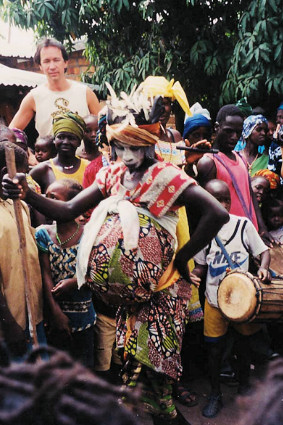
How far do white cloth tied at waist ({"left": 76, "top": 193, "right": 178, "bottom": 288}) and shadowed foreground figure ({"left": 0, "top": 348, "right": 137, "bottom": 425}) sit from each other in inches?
46.1

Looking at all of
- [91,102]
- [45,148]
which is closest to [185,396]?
[45,148]

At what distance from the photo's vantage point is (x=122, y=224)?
6.85 ft

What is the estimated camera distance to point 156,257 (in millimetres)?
2148

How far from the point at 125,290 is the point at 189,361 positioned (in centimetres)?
200

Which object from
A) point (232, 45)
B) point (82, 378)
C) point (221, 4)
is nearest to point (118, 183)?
point (82, 378)

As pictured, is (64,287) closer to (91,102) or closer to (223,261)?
(223,261)

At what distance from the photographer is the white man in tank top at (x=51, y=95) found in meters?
4.12

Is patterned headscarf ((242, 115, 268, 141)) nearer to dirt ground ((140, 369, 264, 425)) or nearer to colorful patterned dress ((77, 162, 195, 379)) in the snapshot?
dirt ground ((140, 369, 264, 425))

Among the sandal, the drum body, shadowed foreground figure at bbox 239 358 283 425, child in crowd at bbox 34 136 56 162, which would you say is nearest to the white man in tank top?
child in crowd at bbox 34 136 56 162

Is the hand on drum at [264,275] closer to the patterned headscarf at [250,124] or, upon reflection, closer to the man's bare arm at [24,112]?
the patterned headscarf at [250,124]

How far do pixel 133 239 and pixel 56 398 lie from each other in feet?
4.08

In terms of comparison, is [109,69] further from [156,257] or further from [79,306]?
[156,257]

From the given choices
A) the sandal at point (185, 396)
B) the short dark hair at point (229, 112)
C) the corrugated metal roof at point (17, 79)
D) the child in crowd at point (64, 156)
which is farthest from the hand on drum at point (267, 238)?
the corrugated metal roof at point (17, 79)

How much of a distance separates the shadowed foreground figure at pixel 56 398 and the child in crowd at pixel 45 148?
374 centimetres
